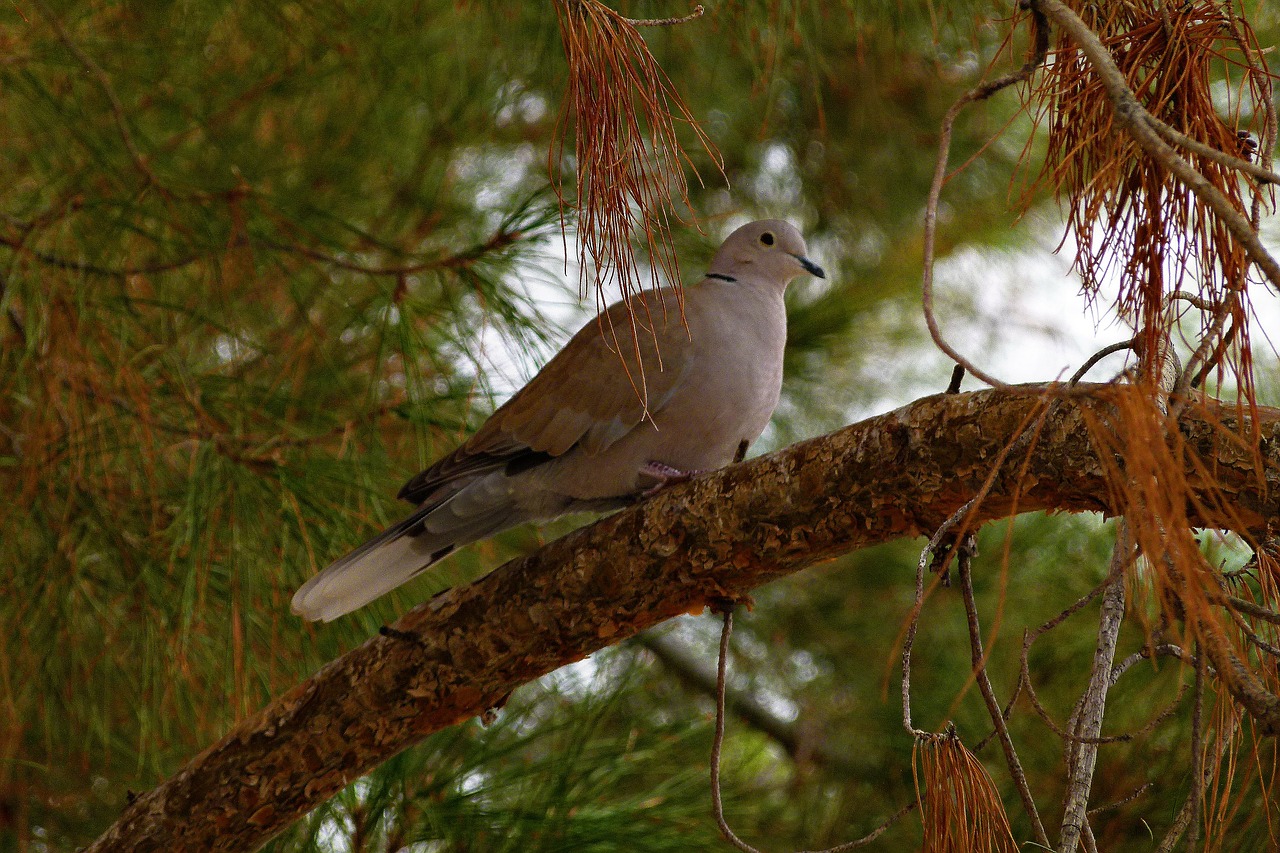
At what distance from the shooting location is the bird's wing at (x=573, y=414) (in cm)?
183

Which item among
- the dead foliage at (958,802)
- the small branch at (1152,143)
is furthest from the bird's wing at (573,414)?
the small branch at (1152,143)

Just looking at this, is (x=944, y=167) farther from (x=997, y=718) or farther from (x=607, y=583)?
(x=607, y=583)

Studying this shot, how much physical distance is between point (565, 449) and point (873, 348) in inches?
61.7

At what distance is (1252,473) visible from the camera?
952mm

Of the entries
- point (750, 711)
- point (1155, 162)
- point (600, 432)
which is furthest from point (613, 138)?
point (750, 711)

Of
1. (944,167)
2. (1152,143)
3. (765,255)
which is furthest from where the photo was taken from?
(765,255)

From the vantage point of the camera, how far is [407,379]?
6.20 ft

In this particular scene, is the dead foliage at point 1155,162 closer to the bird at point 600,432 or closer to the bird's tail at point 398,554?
the bird at point 600,432

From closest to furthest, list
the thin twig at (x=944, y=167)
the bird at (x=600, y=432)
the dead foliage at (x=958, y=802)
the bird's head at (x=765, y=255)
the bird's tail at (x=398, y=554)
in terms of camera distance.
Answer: the thin twig at (x=944, y=167) < the dead foliage at (x=958, y=802) < the bird's tail at (x=398, y=554) < the bird at (x=600, y=432) < the bird's head at (x=765, y=255)

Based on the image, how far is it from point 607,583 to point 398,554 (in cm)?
50

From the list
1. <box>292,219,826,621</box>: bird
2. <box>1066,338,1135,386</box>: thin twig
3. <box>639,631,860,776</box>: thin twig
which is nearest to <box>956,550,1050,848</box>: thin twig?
<box>1066,338,1135,386</box>: thin twig

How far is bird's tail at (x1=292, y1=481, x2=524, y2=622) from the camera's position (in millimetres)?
1688

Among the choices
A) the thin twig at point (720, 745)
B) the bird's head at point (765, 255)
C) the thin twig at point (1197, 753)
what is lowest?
the thin twig at point (1197, 753)

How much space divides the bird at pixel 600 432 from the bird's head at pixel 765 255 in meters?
0.20
